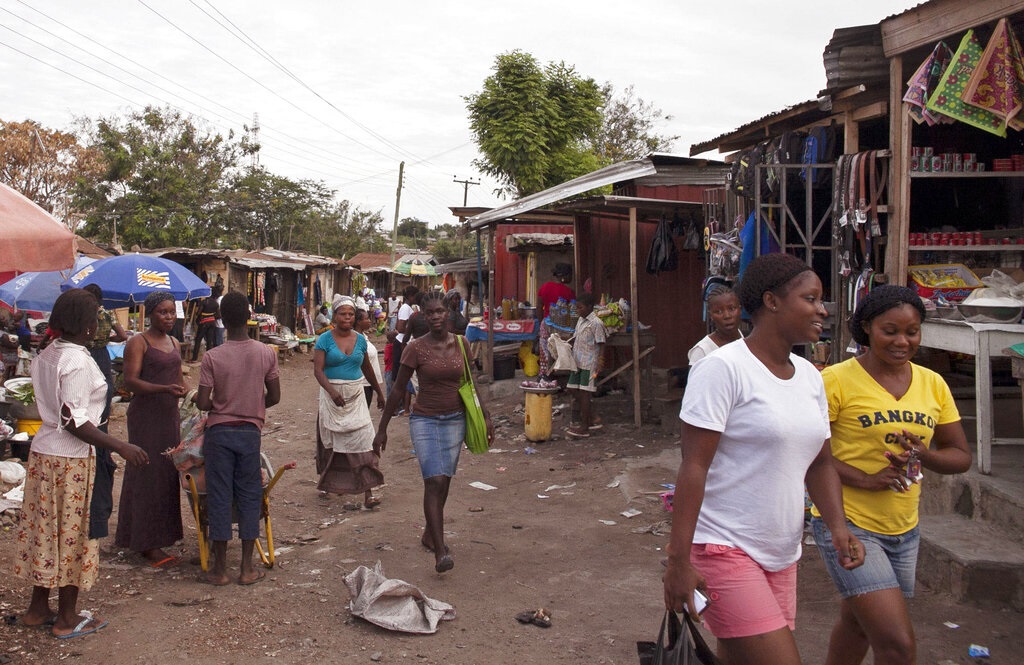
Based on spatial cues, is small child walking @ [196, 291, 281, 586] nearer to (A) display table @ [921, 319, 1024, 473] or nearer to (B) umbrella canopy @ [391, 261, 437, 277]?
(A) display table @ [921, 319, 1024, 473]

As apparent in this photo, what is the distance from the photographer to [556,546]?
630 cm

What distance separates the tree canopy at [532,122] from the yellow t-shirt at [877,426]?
74.9 feet

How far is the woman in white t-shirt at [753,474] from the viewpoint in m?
2.49

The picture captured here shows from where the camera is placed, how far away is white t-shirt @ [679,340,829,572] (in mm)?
2543

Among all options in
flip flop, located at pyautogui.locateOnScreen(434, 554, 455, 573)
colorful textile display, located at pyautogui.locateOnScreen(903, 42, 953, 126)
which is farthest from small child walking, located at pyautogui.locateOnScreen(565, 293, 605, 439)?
flip flop, located at pyautogui.locateOnScreen(434, 554, 455, 573)

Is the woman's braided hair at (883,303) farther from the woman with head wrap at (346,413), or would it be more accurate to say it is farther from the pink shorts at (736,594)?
the woman with head wrap at (346,413)

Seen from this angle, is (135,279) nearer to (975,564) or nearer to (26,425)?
(26,425)

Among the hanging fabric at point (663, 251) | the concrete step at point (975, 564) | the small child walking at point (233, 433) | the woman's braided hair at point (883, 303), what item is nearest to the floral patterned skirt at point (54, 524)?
the small child walking at point (233, 433)

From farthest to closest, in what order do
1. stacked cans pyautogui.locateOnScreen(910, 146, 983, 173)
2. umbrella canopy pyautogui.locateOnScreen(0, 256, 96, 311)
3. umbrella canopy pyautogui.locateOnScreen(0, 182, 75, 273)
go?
umbrella canopy pyautogui.locateOnScreen(0, 256, 96, 311) < stacked cans pyautogui.locateOnScreen(910, 146, 983, 173) < umbrella canopy pyautogui.locateOnScreen(0, 182, 75, 273)

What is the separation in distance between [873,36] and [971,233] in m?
1.79

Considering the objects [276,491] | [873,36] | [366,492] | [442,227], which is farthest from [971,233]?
[442,227]

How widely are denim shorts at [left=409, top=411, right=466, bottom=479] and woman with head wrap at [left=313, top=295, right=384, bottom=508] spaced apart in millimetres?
1604

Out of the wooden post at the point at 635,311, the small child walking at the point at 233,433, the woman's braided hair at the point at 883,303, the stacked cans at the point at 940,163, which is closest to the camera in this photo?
the woman's braided hair at the point at 883,303

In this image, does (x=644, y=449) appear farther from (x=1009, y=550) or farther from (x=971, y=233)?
(x=1009, y=550)
